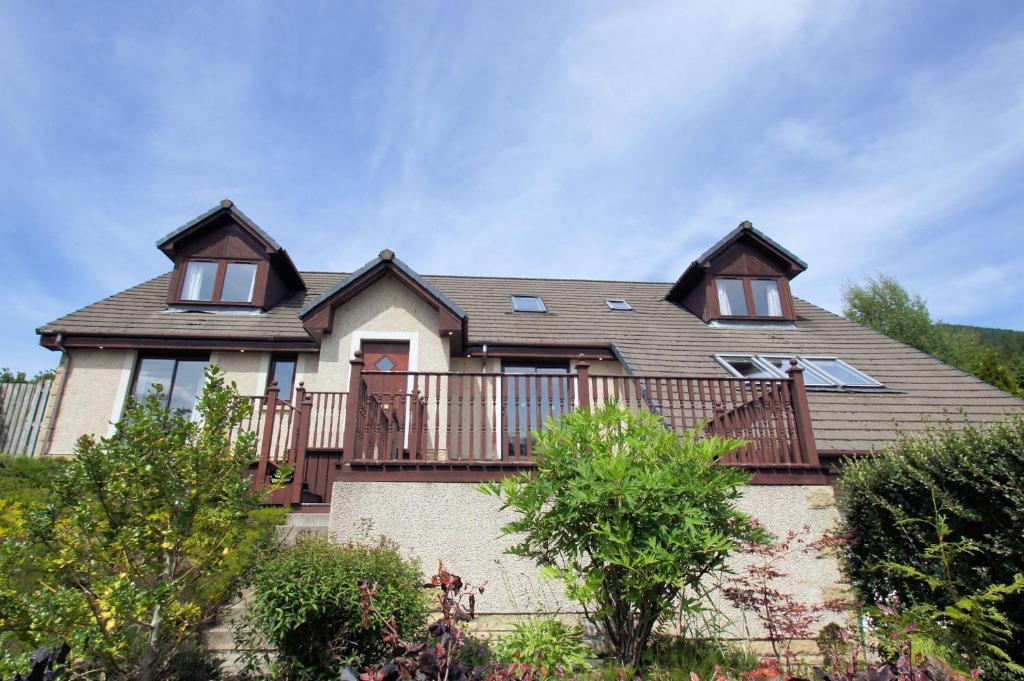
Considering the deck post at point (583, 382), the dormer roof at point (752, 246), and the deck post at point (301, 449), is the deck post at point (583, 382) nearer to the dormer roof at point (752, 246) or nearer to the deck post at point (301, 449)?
the deck post at point (301, 449)

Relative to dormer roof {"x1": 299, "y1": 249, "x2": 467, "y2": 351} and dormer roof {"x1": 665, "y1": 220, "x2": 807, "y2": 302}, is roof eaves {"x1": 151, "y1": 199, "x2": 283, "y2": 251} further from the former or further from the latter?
dormer roof {"x1": 665, "y1": 220, "x2": 807, "y2": 302}

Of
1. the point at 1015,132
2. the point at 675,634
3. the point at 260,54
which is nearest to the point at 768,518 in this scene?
the point at 675,634

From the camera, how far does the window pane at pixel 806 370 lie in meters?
9.54

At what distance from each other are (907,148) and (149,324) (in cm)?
1406

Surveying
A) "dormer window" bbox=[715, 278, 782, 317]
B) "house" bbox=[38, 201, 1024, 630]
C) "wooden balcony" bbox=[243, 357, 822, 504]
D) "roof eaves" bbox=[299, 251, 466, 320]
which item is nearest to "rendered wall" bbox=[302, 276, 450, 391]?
"house" bbox=[38, 201, 1024, 630]

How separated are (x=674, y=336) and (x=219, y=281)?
33.9 ft

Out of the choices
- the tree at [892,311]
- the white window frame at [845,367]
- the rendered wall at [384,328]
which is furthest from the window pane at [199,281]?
the tree at [892,311]

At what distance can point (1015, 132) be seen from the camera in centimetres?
799

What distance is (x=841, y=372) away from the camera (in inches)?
404

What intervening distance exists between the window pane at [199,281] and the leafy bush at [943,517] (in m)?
12.6

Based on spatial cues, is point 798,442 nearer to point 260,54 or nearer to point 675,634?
point 675,634

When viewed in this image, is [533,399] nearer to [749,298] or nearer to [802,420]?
[802,420]

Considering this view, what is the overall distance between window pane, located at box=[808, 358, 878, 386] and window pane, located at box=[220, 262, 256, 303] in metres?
12.1

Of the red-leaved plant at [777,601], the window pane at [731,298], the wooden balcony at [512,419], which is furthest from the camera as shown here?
the window pane at [731,298]
